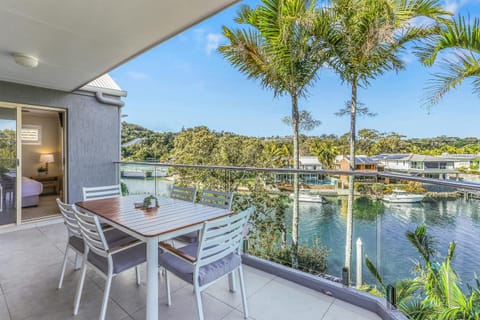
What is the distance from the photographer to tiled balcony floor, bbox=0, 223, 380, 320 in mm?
1962

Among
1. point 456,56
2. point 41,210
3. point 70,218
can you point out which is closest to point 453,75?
point 456,56

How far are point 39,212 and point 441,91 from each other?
7.83 m

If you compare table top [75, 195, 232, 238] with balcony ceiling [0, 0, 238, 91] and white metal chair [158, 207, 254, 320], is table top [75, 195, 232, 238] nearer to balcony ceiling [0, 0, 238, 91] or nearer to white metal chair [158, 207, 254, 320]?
white metal chair [158, 207, 254, 320]

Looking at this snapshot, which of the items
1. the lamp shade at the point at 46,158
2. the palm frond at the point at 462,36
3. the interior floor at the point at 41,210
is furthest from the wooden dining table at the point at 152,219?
the lamp shade at the point at 46,158

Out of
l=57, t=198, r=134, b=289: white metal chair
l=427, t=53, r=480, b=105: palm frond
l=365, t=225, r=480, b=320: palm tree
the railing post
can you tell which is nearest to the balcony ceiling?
l=57, t=198, r=134, b=289: white metal chair

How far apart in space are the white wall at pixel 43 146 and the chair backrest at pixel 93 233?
6768mm

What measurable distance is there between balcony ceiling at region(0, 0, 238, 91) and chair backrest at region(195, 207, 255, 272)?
5.74ft

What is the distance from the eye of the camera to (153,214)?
2.20 metres

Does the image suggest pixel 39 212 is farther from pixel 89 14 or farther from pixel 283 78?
pixel 283 78

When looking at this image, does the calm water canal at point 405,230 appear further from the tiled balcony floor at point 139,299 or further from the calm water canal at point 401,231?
the tiled balcony floor at point 139,299

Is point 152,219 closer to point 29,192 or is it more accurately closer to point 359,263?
point 359,263

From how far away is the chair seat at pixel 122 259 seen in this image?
182cm

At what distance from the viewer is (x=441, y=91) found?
379cm

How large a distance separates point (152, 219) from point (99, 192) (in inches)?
67.4
